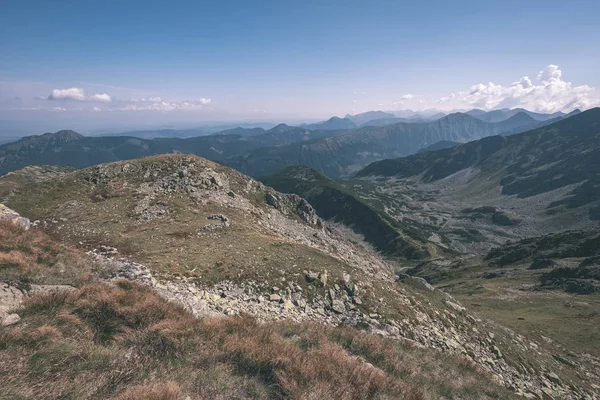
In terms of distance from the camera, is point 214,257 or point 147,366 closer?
point 147,366

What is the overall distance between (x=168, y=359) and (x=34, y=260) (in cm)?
1220

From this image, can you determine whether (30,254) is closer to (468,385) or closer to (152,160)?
(468,385)

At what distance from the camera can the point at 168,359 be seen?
9344mm

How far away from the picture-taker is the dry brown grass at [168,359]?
7672mm

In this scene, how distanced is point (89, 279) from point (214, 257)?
10.9 m

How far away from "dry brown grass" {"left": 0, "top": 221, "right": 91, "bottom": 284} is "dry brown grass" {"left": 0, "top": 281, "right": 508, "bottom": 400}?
413cm

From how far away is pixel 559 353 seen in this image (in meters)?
36.9

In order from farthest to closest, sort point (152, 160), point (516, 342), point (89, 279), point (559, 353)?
point (152, 160), point (559, 353), point (516, 342), point (89, 279)

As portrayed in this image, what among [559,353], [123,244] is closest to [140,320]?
[123,244]

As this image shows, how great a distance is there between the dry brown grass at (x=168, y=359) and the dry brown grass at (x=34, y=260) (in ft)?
13.6

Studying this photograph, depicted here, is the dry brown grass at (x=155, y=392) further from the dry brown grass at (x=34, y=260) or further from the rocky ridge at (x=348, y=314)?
the dry brown grass at (x=34, y=260)

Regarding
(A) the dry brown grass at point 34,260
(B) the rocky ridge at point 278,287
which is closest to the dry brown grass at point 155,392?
(B) the rocky ridge at point 278,287

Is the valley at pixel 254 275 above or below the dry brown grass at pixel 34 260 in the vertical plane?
below

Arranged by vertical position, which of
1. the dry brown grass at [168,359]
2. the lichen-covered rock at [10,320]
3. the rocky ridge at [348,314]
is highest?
the lichen-covered rock at [10,320]
